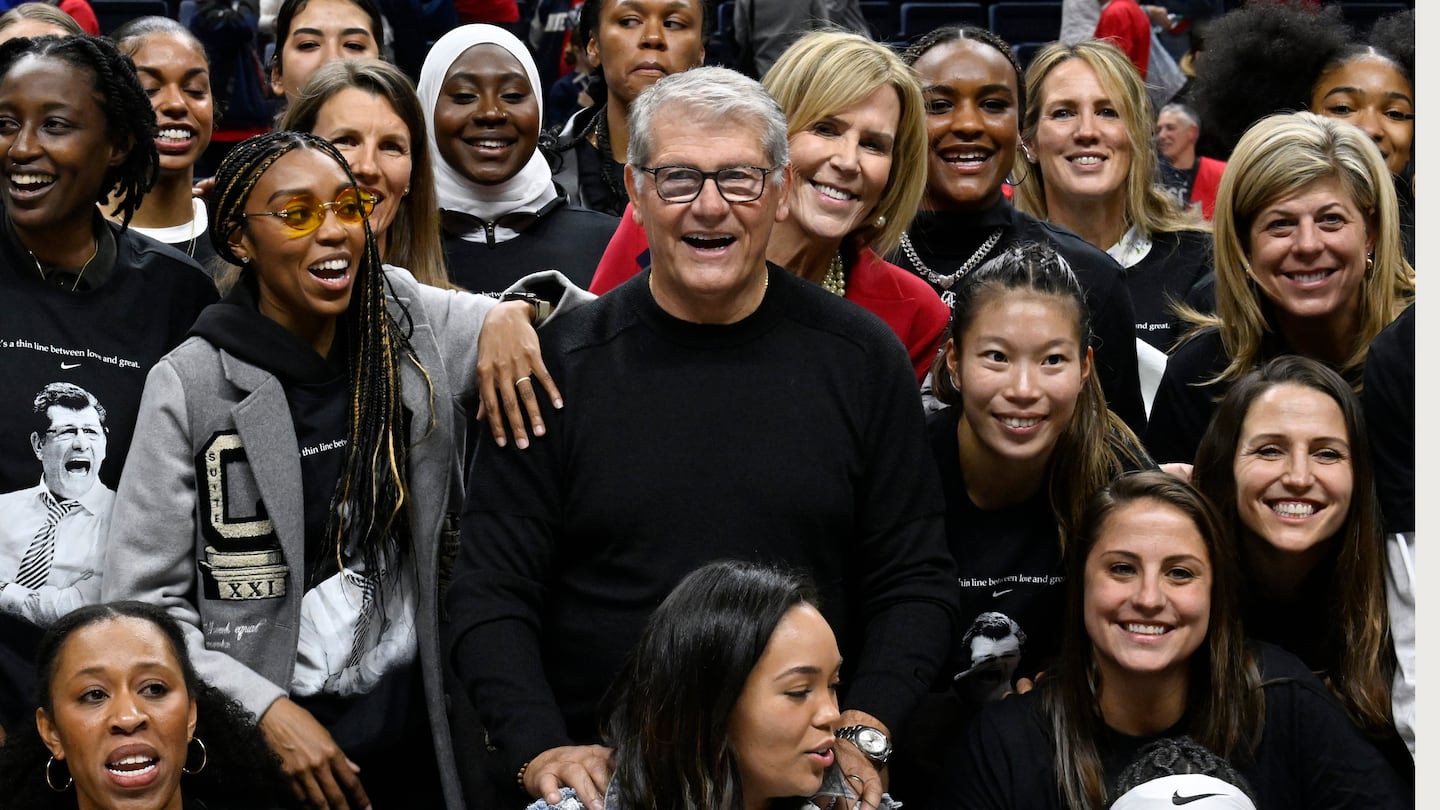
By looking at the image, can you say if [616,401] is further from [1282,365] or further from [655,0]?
[655,0]

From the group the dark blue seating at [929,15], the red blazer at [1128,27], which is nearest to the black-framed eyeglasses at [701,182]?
the red blazer at [1128,27]

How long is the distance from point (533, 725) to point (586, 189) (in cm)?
223

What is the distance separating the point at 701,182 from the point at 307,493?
0.86 metres

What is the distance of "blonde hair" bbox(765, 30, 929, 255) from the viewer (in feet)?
11.2

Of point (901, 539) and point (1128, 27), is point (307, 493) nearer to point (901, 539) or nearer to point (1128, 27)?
point (901, 539)

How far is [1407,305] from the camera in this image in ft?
11.7

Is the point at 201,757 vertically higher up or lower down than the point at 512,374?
lower down

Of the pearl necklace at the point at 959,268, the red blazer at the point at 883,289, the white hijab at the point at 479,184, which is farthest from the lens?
the white hijab at the point at 479,184

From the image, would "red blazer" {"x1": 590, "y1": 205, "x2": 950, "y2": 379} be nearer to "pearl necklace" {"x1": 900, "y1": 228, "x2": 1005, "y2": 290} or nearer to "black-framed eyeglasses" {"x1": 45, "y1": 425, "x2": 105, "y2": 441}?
"pearl necklace" {"x1": 900, "y1": 228, "x2": 1005, "y2": 290}

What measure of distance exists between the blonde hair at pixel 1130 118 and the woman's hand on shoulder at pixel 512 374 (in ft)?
5.90

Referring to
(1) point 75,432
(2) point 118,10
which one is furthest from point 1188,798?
(2) point 118,10

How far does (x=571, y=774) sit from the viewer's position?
2.63 m

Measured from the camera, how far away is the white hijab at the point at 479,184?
4098mm

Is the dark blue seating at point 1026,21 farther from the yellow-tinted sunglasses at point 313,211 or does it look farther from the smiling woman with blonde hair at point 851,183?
the yellow-tinted sunglasses at point 313,211
